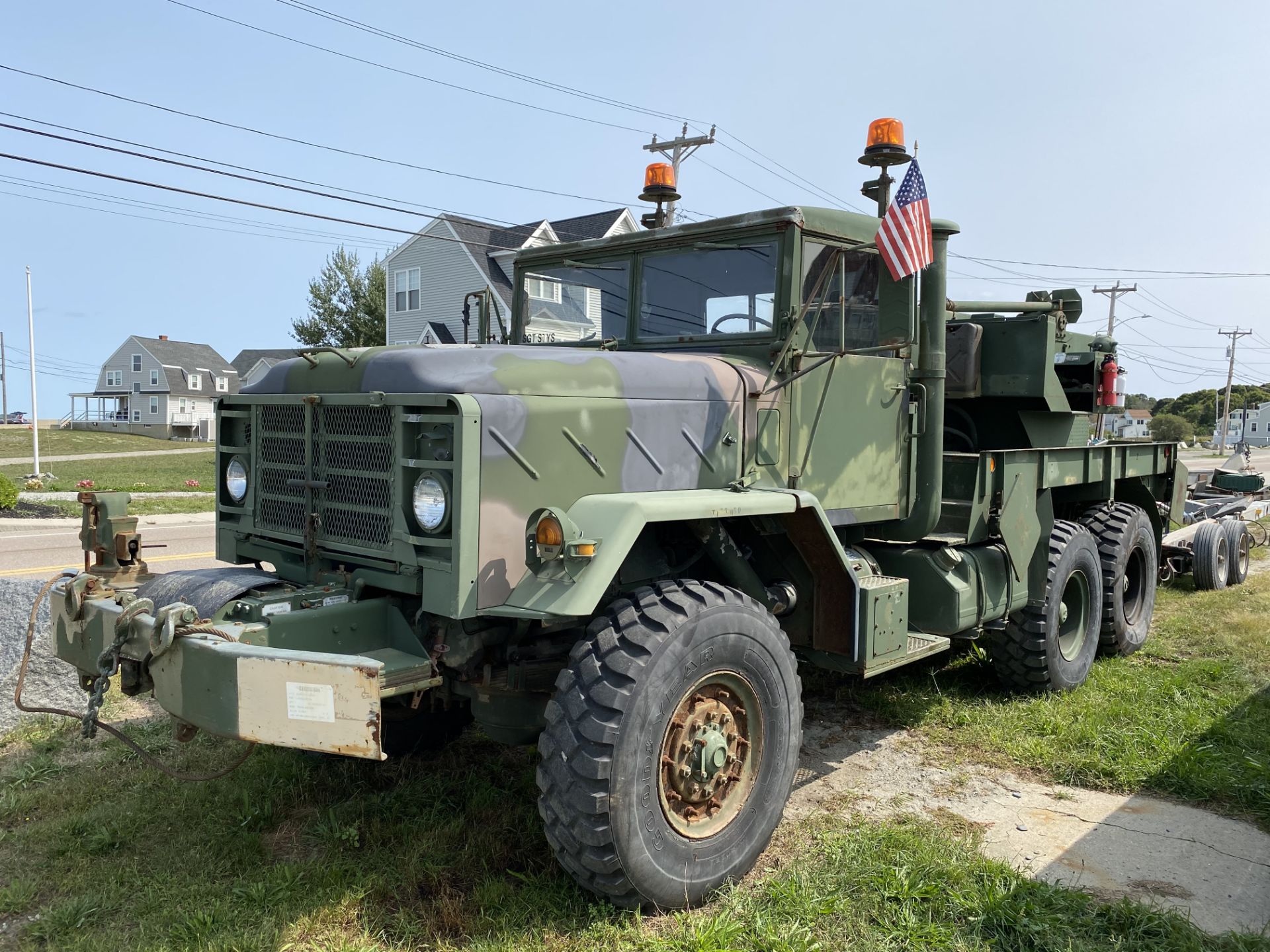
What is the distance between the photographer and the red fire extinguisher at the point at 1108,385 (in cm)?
694

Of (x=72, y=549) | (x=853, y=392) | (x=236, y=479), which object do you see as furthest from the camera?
(x=72, y=549)

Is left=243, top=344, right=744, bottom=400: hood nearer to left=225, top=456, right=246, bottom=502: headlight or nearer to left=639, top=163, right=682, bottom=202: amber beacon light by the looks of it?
left=225, top=456, right=246, bottom=502: headlight

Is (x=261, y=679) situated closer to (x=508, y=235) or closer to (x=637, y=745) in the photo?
(x=637, y=745)

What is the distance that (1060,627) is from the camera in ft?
20.6

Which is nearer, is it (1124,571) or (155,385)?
(1124,571)

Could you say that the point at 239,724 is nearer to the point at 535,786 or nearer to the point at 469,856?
the point at 469,856

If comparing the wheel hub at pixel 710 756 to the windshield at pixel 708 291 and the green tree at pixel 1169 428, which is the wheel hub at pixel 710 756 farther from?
the green tree at pixel 1169 428

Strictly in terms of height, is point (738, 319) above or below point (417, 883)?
above

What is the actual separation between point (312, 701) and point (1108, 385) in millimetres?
6122

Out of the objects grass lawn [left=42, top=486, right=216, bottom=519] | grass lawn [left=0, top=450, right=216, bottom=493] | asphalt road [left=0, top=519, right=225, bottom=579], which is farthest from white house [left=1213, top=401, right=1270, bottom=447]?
asphalt road [left=0, top=519, right=225, bottom=579]

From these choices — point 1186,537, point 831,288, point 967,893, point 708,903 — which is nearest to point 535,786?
point 708,903

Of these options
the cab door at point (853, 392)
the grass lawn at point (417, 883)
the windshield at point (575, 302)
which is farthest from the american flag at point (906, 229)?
the grass lawn at point (417, 883)

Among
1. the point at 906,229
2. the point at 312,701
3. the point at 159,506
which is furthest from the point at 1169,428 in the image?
the point at 312,701

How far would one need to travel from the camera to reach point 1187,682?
5.98 m
